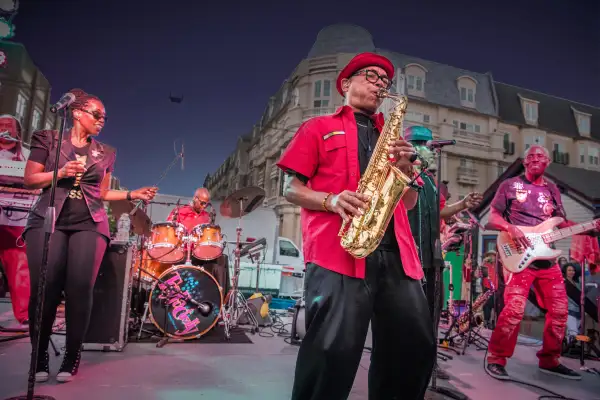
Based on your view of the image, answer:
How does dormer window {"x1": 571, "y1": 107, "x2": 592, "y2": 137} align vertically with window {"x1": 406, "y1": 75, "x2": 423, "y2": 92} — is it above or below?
below

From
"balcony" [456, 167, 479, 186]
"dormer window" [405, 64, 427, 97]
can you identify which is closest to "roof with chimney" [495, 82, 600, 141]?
"balcony" [456, 167, 479, 186]

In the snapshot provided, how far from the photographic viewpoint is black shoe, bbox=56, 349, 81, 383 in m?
3.09

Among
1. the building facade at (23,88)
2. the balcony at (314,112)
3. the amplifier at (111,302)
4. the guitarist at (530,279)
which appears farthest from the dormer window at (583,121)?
the amplifier at (111,302)

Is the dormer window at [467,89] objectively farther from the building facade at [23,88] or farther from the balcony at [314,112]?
the building facade at [23,88]

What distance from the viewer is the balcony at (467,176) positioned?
27.4m

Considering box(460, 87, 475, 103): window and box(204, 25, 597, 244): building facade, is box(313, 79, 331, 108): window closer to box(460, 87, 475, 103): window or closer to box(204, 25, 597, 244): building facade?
box(204, 25, 597, 244): building facade

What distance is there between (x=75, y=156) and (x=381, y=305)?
2883 millimetres

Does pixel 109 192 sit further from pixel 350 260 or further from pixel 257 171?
pixel 257 171

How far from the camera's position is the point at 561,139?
3044 cm

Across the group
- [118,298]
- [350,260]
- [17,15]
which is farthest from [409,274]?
[17,15]

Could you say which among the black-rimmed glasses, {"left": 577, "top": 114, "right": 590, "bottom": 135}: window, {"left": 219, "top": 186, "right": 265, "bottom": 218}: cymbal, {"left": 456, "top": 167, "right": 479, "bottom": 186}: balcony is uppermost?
{"left": 577, "top": 114, "right": 590, "bottom": 135}: window

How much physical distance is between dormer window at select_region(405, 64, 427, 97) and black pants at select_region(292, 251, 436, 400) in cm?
2814

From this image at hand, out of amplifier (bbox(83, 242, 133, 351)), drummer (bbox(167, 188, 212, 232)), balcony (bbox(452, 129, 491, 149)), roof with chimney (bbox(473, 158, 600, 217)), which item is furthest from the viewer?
balcony (bbox(452, 129, 491, 149))

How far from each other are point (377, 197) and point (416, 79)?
28.9 m
